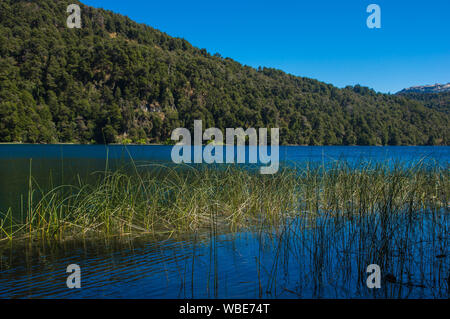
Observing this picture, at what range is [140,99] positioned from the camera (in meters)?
99.6

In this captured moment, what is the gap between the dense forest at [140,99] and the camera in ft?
260

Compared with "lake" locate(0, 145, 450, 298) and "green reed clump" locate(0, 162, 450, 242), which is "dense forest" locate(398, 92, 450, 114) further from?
"lake" locate(0, 145, 450, 298)

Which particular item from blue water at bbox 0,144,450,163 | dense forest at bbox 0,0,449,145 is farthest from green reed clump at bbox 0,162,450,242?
dense forest at bbox 0,0,449,145

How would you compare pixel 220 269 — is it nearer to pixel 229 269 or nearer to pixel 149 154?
pixel 229 269

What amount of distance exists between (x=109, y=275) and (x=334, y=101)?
133691mm

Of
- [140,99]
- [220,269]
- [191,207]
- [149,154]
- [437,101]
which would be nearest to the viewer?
[220,269]

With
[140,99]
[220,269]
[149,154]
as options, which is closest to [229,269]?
[220,269]

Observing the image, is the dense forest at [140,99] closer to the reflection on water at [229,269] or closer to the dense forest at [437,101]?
the dense forest at [437,101]

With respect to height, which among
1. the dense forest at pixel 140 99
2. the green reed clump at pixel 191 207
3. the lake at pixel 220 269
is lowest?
the lake at pixel 220 269

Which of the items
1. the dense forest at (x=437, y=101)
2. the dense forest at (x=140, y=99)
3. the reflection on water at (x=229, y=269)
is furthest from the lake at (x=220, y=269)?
the dense forest at (x=437, y=101)

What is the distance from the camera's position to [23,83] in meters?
78.4

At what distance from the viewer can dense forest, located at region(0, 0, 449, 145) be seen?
260 feet

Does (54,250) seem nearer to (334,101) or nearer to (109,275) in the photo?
(109,275)
